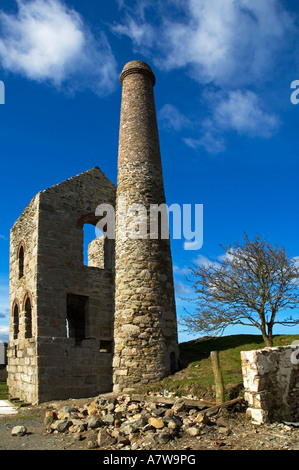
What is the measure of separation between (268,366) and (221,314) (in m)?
4.55

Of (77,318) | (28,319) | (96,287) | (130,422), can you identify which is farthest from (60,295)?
(130,422)

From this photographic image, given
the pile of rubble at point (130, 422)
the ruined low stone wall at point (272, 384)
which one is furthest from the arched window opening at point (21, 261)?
the ruined low stone wall at point (272, 384)

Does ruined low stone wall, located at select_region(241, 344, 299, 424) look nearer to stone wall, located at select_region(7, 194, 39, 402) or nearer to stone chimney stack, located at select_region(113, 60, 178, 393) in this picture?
stone chimney stack, located at select_region(113, 60, 178, 393)

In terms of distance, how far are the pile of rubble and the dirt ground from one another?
0.12 m

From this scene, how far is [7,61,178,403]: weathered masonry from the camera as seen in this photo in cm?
1380

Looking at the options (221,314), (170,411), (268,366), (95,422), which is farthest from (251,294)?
(95,422)

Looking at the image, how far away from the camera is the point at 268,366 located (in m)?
9.74

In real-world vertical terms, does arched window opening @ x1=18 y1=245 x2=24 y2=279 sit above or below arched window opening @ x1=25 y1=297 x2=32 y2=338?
above

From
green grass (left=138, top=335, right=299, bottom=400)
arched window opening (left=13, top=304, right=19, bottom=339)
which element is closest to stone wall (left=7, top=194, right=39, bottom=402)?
arched window opening (left=13, top=304, right=19, bottom=339)

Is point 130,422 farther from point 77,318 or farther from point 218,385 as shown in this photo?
point 77,318

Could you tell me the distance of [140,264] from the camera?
1462 centimetres
